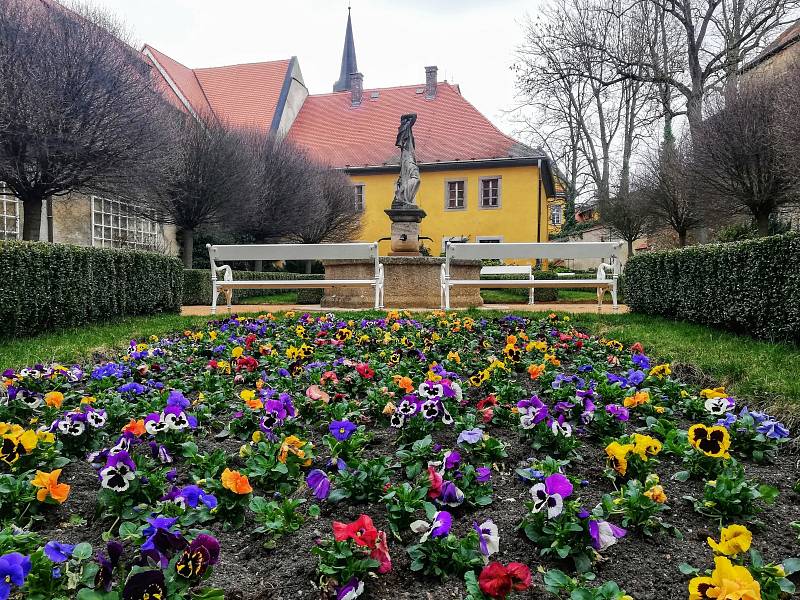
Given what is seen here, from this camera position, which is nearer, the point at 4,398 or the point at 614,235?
the point at 4,398

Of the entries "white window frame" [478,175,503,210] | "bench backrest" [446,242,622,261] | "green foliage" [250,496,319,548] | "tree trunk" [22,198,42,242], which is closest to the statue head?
"bench backrest" [446,242,622,261]

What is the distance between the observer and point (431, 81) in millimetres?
29875

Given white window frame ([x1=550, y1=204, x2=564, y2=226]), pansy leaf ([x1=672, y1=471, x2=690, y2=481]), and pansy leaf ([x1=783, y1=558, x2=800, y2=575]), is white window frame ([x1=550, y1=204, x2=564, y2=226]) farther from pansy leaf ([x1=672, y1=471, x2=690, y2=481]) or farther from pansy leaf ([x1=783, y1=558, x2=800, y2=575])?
pansy leaf ([x1=783, y1=558, x2=800, y2=575])

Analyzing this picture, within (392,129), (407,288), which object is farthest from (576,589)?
(392,129)

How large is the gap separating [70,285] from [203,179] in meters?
10.7

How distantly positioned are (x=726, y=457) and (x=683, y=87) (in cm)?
2036

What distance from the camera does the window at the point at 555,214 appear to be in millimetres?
39938

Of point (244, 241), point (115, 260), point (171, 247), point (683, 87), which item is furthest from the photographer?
point (244, 241)

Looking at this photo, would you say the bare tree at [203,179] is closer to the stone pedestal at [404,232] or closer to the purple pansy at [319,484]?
the stone pedestal at [404,232]

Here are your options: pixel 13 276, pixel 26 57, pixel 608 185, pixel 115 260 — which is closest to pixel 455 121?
pixel 608 185

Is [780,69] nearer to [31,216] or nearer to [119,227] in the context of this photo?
[31,216]

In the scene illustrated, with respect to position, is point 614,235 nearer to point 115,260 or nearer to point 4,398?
point 115,260

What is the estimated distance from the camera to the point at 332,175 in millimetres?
23969

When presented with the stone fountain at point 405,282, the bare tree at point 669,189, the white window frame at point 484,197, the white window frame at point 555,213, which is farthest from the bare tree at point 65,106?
the white window frame at point 555,213
